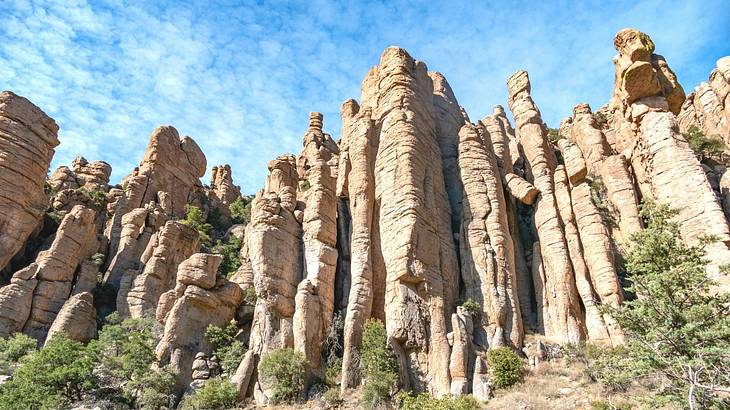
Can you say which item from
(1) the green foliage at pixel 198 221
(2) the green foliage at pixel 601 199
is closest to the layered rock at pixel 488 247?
(2) the green foliage at pixel 601 199

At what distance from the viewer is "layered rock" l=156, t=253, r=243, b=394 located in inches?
1048

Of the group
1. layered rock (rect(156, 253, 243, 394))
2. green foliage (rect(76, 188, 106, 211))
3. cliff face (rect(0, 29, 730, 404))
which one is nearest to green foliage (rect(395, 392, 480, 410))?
cliff face (rect(0, 29, 730, 404))

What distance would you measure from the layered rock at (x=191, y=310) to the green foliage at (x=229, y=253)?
1310 centimetres

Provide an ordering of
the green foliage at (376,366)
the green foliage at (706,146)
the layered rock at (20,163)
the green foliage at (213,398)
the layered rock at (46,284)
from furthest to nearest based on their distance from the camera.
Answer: the layered rock at (20,163) < the layered rock at (46,284) < the green foliage at (706,146) < the green foliage at (213,398) < the green foliage at (376,366)

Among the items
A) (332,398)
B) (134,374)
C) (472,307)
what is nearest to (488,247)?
(472,307)

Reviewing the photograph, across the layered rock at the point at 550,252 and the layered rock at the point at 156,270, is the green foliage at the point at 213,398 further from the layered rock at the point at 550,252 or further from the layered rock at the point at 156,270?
the layered rock at the point at 550,252

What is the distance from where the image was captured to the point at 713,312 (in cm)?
1517

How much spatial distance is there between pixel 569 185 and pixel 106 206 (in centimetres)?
4103

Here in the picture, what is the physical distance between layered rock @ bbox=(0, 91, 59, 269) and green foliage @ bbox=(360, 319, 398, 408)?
25.3 meters

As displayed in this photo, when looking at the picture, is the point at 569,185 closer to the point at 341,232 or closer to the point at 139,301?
the point at 341,232

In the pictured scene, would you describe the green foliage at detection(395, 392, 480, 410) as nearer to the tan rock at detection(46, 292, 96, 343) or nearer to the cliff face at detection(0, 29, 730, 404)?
the cliff face at detection(0, 29, 730, 404)

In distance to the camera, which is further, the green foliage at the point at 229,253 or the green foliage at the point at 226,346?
the green foliage at the point at 229,253

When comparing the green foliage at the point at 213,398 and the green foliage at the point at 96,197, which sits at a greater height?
the green foliage at the point at 96,197

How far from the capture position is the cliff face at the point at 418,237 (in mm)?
25000
